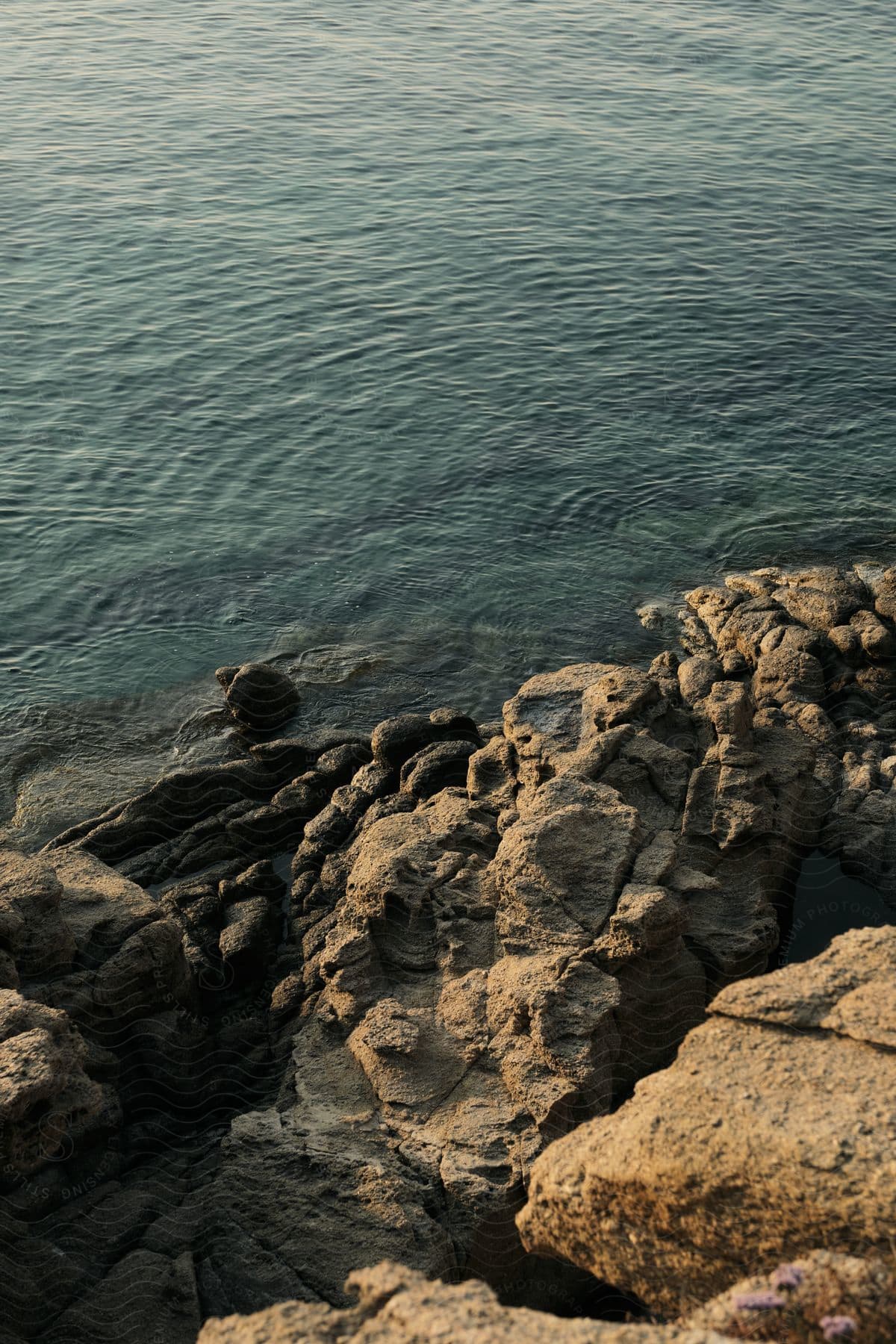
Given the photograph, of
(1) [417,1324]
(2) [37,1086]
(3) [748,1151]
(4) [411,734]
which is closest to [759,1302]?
(3) [748,1151]

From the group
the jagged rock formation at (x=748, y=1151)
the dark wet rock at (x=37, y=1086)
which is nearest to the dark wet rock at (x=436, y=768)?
the dark wet rock at (x=37, y=1086)

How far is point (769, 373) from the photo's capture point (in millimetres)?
28609

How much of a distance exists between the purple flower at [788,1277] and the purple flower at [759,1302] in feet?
0.21

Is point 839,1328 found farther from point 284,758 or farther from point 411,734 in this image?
point 284,758

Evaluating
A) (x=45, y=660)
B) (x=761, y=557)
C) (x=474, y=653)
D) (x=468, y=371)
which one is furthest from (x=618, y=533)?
(x=45, y=660)

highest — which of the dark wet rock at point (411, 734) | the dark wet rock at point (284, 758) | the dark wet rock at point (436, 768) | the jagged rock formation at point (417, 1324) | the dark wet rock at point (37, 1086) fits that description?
the jagged rock formation at point (417, 1324)

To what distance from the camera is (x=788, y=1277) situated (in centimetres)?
587

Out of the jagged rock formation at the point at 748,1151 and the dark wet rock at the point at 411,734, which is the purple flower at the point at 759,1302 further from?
the dark wet rock at the point at 411,734

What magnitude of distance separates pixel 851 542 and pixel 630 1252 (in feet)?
57.2

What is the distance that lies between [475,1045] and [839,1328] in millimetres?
5251

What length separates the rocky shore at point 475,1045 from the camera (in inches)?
258

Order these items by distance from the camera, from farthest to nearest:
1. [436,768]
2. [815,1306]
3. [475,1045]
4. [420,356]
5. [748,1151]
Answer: [420,356] → [436,768] → [475,1045] → [748,1151] → [815,1306]

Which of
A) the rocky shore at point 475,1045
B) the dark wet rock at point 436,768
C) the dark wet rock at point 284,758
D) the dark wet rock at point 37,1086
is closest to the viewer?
the rocky shore at point 475,1045

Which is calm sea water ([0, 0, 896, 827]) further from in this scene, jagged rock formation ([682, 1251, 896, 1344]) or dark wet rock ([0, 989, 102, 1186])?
jagged rock formation ([682, 1251, 896, 1344])
